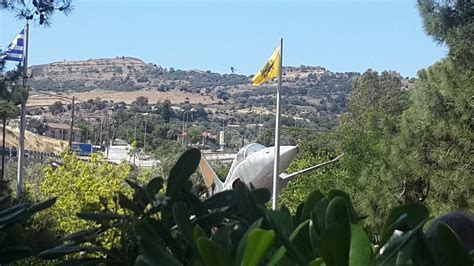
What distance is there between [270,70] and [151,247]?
19.0 metres

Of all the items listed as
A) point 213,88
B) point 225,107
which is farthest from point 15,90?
point 213,88

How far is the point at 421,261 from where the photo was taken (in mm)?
1586

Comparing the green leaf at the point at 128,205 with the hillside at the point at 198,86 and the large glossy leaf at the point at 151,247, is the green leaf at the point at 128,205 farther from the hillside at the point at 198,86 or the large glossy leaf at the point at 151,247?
the hillside at the point at 198,86

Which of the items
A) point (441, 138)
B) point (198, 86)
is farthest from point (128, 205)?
point (198, 86)

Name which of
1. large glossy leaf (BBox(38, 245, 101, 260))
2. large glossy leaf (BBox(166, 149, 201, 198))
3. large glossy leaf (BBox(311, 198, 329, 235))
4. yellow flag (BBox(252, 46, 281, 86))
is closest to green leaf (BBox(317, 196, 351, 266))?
large glossy leaf (BBox(311, 198, 329, 235))

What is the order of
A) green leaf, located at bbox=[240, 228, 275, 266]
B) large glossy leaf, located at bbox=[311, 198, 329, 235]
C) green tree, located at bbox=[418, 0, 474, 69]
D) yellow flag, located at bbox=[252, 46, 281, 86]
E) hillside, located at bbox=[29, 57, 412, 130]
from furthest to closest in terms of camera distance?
hillside, located at bbox=[29, 57, 412, 130] < yellow flag, located at bbox=[252, 46, 281, 86] < green tree, located at bbox=[418, 0, 474, 69] < large glossy leaf, located at bbox=[311, 198, 329, 235] < green leaf, located at bbox=[240, 228, 275, 266]

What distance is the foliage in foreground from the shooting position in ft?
4.58

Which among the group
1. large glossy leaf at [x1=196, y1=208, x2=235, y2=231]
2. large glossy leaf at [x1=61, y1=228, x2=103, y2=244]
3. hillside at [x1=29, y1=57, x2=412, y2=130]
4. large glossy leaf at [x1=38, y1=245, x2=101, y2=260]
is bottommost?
large glossy leaf at [x1=38, y1=245, x2=101, y2=260]

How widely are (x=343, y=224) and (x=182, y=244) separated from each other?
0.52 m

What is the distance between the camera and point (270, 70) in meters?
20.5

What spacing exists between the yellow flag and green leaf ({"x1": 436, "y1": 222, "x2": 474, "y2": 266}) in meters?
18.4

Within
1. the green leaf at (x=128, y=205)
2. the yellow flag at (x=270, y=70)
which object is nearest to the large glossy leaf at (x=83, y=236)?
the green leaf at (x=128, y=205)

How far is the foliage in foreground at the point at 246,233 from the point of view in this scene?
4.58 ft

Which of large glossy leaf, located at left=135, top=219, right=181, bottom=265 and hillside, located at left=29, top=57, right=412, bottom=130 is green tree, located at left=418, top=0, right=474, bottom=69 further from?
hillside, located at left=29, top=57, right=412, bottom=130
